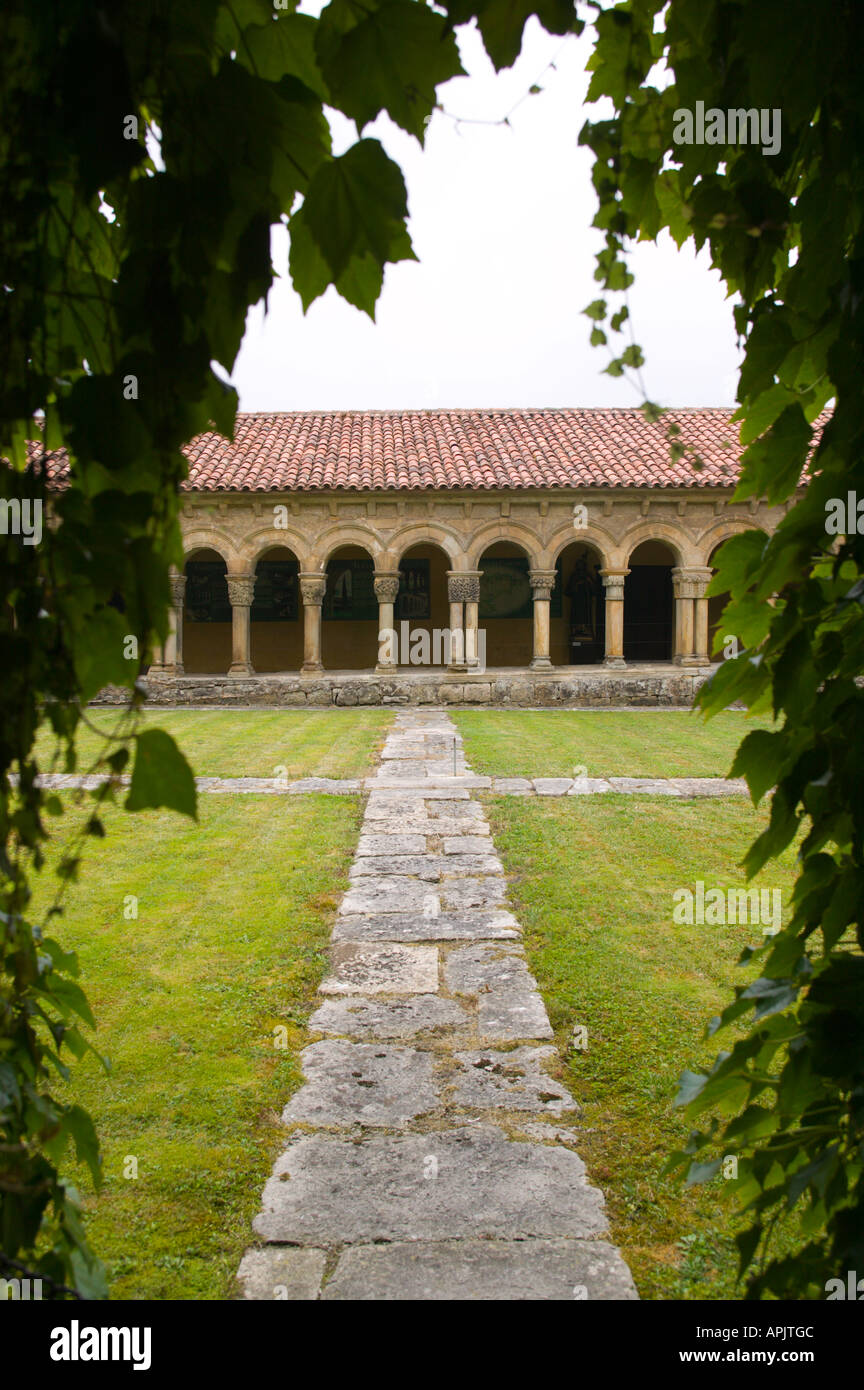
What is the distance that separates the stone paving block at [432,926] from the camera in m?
4.97

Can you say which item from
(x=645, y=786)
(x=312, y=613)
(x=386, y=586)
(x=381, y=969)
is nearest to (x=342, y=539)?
(x=386, y=586)

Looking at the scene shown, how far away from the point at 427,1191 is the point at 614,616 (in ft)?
53.0

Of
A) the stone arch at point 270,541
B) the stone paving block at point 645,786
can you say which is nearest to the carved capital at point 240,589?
the stone arch at point 270,541

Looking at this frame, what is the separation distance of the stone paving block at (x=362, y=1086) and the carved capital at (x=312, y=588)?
14711mm

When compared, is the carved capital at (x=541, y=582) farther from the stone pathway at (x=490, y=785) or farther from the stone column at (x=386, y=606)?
the stone pathway at (x=490, y=785)

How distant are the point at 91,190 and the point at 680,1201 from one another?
9.42 feet

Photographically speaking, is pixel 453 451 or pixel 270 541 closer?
pixel 270 541

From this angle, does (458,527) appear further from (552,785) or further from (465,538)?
(552,785)

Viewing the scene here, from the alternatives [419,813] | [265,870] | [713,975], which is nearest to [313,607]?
[419,813]

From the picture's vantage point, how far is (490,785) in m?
9.45

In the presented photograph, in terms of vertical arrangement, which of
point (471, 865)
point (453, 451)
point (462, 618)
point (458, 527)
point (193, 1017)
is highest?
point (453, 451)

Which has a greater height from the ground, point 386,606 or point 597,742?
point 386,606

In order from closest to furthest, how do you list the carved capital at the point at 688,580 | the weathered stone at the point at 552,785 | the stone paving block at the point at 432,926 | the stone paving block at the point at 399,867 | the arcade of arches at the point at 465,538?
the stone paving block at the point at 432,926 < the stone paving block at the point at 399,867 < the weathered stone at the point at 552,785 < the arcade of arches at the point at 465,538 < the carved capital at the point at 688,580
